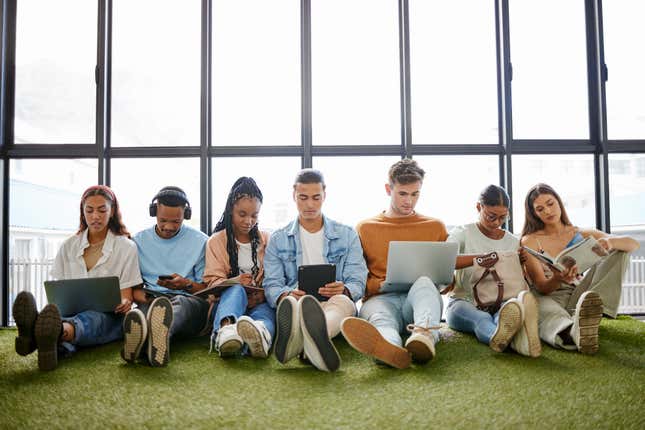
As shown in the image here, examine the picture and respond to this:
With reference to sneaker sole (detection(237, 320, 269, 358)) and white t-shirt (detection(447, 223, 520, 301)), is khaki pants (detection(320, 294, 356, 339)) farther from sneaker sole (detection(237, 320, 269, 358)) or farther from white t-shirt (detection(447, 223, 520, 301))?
white t-shirt (detection(447, 223, 520, 301))

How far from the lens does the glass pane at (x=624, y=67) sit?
332 cm

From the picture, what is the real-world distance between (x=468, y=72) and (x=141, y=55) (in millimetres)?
2305

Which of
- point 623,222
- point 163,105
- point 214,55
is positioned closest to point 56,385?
point 163,105

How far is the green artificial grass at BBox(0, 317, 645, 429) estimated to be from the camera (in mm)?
1192

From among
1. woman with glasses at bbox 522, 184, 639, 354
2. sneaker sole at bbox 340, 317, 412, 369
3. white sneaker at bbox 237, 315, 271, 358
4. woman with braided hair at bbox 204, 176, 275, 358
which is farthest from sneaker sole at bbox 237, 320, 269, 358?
woman with glasses at bbox 522, 184, 639, 354

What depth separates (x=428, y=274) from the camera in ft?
6.73

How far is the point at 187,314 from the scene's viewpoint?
2.01 m

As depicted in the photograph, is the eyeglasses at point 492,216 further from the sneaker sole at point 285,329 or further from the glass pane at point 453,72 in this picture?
the sneaker sole at point 285,329

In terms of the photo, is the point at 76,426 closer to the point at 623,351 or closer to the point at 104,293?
the point at 104,293

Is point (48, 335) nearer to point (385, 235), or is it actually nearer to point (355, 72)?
point (385, 235)

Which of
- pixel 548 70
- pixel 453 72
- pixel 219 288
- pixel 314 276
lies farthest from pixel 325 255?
pixel 548 70

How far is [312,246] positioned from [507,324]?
38.2 inches

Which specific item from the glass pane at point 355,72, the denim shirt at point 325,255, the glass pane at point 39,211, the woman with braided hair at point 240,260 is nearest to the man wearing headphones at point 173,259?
the woman with braided hair at point 240,260

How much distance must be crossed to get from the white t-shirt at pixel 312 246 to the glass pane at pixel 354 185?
90 centimetres
